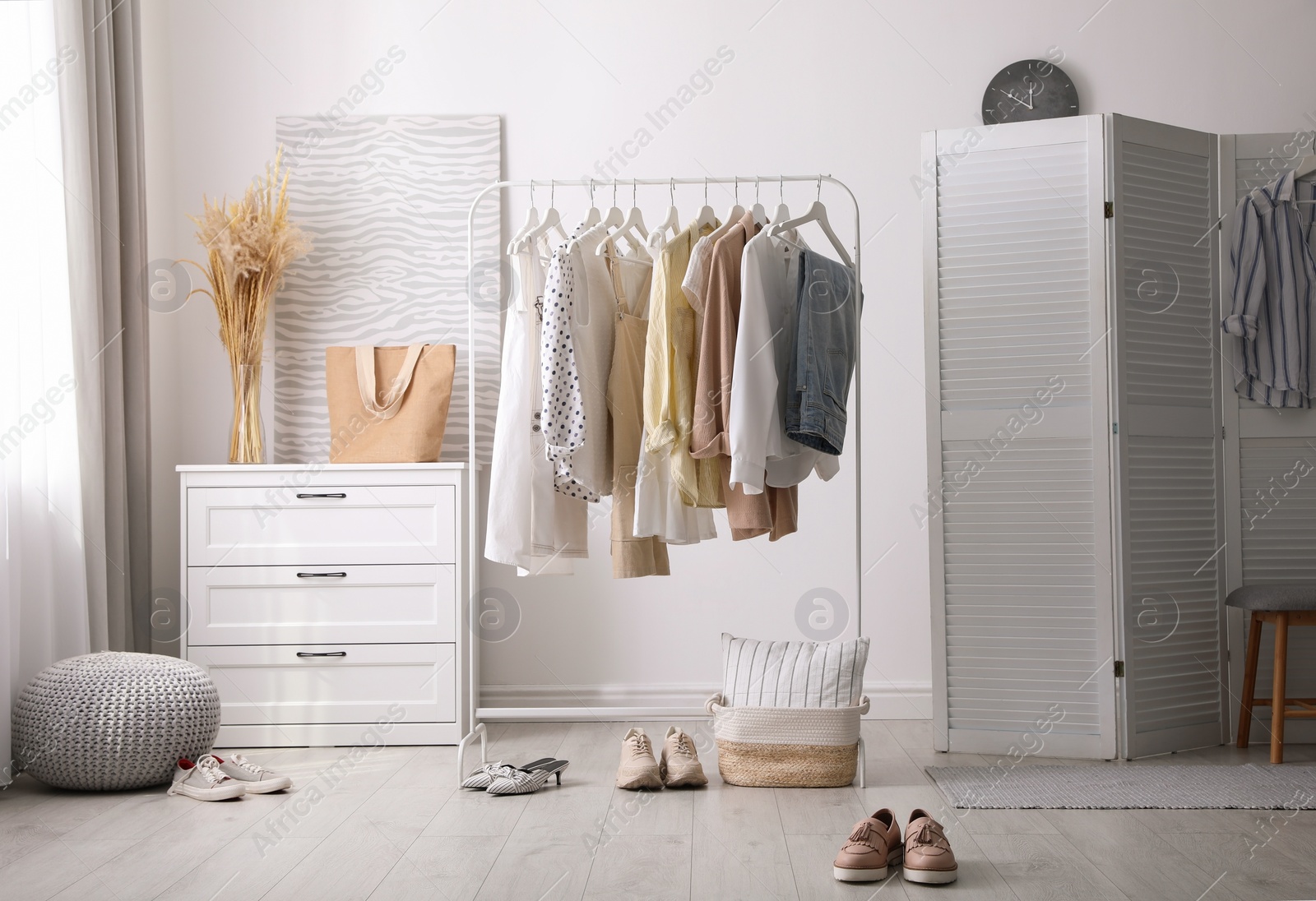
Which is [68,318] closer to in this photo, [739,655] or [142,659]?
[142,659]

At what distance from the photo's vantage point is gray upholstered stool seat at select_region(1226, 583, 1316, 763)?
9.48ft

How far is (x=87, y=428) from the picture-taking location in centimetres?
301

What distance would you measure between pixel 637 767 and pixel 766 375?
1.03 m

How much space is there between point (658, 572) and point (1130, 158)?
1827 mm

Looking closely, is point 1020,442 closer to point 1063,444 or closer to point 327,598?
point 1063,444

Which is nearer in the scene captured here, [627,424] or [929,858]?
[929,858]

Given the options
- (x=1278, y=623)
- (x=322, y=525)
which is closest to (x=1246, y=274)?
(x=1278, y=623)

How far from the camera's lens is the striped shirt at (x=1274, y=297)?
10.2ft

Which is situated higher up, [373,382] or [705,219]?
[705,219]

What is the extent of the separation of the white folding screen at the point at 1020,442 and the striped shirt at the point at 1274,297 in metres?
0.51

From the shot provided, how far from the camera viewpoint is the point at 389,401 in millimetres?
3340

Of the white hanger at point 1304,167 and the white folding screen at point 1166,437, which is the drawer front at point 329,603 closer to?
the white folding screen at point 1166,437

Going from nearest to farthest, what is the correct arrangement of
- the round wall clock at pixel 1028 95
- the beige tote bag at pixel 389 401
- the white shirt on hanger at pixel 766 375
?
the white shirt on hanger at pixel 766 375, the beige tote bag at pixel 389 401, the round wall clock at pixel 1028 95

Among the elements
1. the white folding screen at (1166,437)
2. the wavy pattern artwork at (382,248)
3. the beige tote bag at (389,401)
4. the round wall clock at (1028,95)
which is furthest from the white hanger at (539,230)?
the round wall clock at (1028,95)
